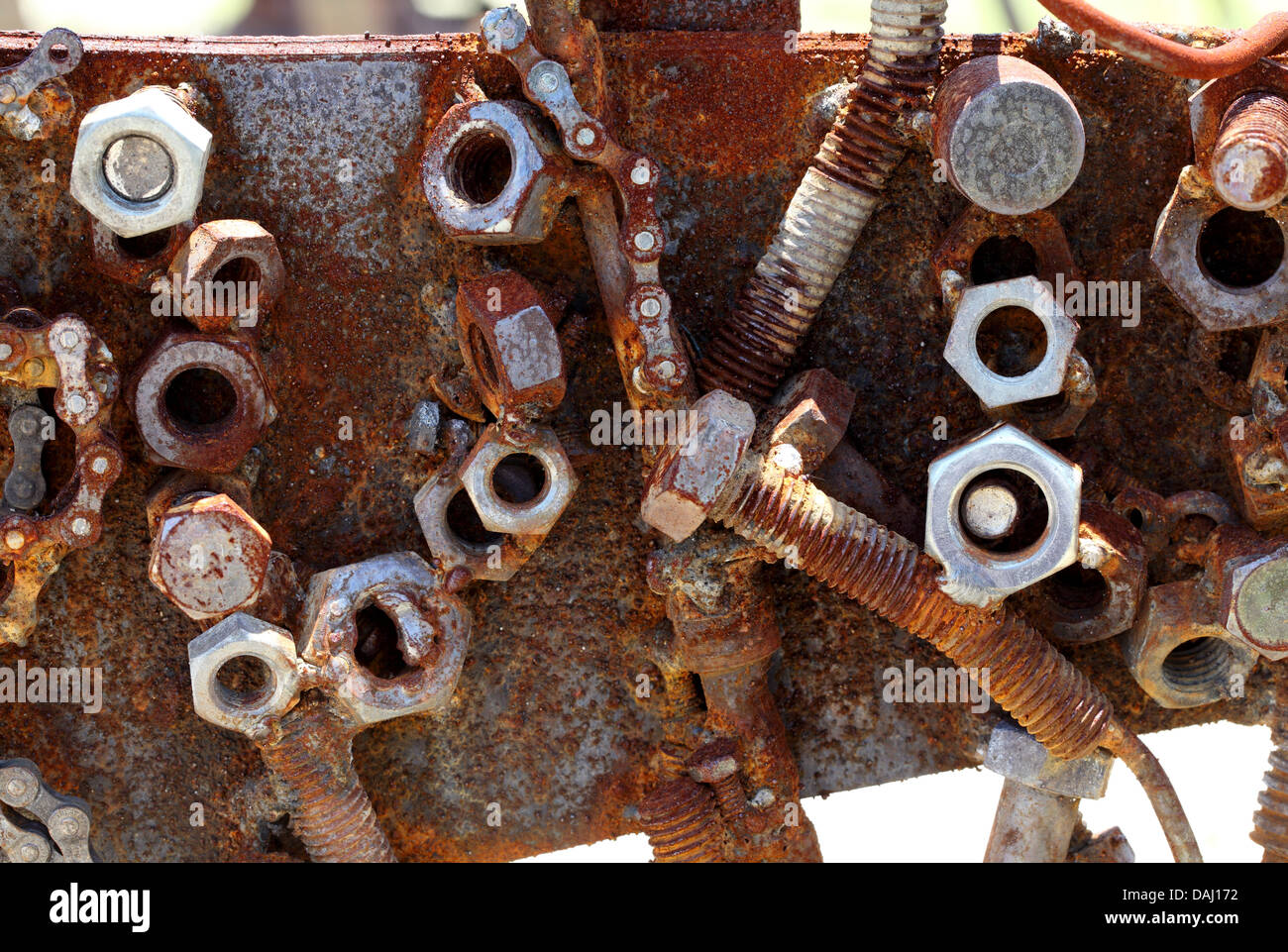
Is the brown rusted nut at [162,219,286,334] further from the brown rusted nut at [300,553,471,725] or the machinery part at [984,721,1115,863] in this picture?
the machinery part at [984,721,1115,863]

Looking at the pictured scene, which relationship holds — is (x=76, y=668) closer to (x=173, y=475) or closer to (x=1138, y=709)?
(x=173, y=475)

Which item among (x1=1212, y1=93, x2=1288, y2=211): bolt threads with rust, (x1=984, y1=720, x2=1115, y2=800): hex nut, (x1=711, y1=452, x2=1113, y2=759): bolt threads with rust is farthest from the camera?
(x1=984, y1=720, x2=1115, y2=800): hex nut

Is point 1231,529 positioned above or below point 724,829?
above

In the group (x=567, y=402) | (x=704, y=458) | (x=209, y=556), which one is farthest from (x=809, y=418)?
(x=209, y=556)

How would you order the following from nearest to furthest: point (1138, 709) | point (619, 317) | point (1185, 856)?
point (619, 317), point (1185, 856), point (1138, 709)

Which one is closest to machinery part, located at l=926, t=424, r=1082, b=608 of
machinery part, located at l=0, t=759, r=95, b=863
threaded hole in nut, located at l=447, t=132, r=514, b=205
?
threaded hole in nut, located at l=447, t=132, r=514, b=205

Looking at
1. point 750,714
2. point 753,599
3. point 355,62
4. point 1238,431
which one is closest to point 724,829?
point 750,714

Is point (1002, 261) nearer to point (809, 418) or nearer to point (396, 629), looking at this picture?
point (809, 418)
